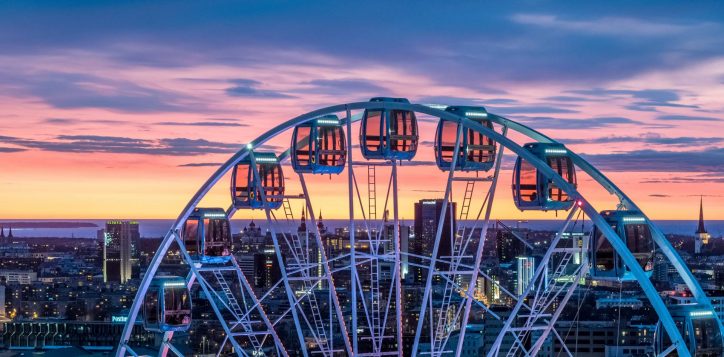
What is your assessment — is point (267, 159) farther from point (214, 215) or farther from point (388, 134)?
point (388, 134)

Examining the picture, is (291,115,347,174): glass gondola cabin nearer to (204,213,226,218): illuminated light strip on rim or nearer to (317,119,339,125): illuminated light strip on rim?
(317,119,339,125): illuminated light strip on rim

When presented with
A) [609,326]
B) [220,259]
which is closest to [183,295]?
[220,259]

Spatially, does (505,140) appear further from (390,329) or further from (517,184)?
(390,329)

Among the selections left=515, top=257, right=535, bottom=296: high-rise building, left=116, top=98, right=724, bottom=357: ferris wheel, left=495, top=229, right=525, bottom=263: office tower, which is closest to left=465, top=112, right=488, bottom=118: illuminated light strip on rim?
left=116, top=98, right=724, bottom=357: ferris wheel

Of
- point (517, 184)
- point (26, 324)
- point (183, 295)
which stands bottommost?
point (26, 324)

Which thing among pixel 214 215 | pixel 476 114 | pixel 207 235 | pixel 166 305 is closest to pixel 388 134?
pixel 476 114

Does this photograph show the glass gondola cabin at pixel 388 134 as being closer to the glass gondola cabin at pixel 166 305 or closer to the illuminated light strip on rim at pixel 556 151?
the illuminated light strip on rim at pixel 556 151
